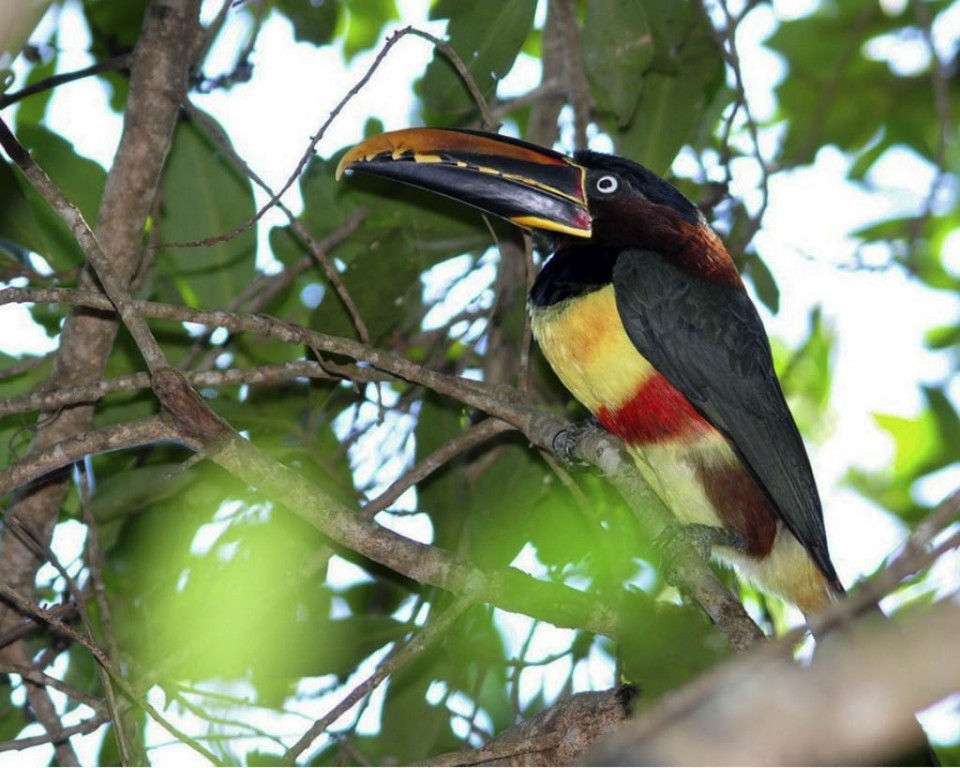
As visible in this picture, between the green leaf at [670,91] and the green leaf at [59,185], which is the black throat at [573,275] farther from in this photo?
the green leaf at [59,185]

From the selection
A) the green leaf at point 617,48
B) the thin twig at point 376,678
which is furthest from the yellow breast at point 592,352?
the thin twig at point 376,678

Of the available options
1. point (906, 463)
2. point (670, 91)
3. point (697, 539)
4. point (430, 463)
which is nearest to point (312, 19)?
point (670, 91)

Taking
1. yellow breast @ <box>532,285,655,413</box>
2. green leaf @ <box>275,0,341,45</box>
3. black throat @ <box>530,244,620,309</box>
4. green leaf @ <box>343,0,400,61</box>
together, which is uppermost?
green leaf @ <box>343,0,400,61</box>

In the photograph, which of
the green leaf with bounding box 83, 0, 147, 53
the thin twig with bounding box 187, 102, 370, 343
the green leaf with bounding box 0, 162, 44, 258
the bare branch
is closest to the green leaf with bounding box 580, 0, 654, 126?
the thin twig with bounding box 187, 102, 370, 343

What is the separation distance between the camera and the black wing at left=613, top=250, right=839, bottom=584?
373 centimetres

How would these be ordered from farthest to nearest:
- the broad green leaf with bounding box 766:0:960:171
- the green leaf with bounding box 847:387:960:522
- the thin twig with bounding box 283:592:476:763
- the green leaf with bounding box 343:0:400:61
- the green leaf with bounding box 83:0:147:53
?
the green leaf with bounding box 343:0:400:61 < the broad green leaf with bounding box 766:0:960:171 < the green leaf with bounding box 847:387:960:522 < the green leaf with bounding box 83:0:147:53 < the thin twig with bounding box 283:592:476:763

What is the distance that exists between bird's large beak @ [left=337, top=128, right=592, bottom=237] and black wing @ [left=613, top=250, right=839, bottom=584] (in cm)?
29

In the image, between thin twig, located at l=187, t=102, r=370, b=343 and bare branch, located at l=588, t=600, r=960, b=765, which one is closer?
bare branch, located at l=588, t=600, r=960, b=765

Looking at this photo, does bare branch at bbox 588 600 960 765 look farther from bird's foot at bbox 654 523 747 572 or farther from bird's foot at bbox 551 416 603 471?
bird's foot at bbox 551 416 603 471

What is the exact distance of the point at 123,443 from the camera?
2977 mm

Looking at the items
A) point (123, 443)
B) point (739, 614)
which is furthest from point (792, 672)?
point (123, 443)

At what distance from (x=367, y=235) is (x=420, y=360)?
757 millimetres

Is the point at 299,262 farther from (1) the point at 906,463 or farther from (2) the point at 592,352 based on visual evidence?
(1) the point at 906,463

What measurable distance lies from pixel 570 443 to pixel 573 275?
0.58m
